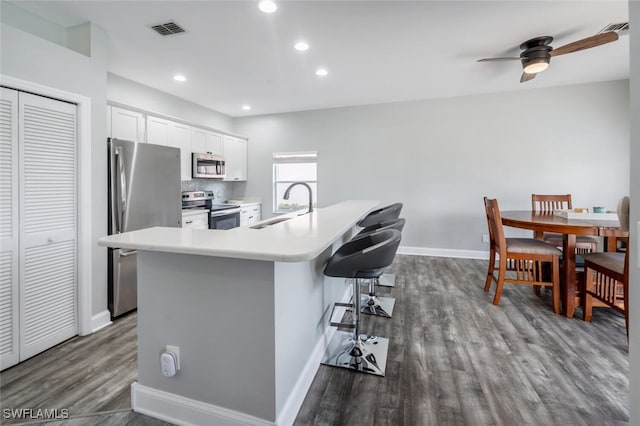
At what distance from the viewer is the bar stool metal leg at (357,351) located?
1999 millimetres

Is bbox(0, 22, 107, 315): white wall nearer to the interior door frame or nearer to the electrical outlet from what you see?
the interior door frame

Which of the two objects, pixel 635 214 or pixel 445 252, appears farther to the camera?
pixel 445 252

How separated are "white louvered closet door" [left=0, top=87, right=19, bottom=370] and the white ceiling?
1070 mm

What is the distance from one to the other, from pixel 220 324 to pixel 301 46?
2.73m

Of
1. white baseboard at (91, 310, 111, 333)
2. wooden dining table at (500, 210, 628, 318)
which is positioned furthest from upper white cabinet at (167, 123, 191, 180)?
wooden dining table at (500, 210, 628, 318)

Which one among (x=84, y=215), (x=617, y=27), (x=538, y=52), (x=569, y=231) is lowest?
(x=569, y=231)

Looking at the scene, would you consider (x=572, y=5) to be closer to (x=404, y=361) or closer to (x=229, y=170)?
(x=404, y=361)

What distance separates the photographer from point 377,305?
116 inches

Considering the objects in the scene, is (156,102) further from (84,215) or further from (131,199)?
(84,215)

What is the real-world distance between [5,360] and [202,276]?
1.77m

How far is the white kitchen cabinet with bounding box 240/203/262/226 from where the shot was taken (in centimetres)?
536

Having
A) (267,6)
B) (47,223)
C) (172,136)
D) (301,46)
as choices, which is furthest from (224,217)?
(267,6)

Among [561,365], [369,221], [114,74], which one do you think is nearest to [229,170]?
[114,74]

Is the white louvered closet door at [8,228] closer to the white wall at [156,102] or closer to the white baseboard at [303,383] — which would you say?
the white wall at [156,102]
